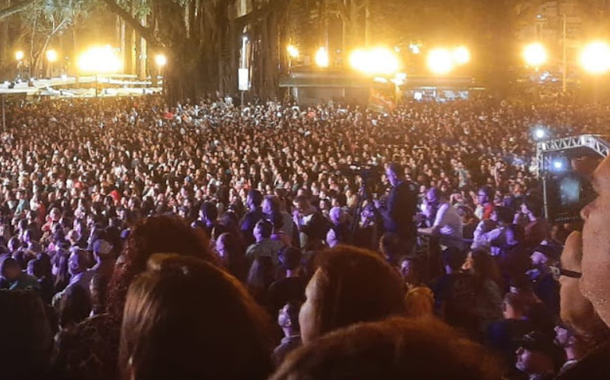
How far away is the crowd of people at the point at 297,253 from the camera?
226 centimetres

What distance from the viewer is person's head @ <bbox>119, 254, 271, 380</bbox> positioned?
224 cm

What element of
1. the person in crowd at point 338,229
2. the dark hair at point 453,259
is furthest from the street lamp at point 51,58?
the dark hair at point 453,259

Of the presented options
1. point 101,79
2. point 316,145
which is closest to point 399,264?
point 316,145

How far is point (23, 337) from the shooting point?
3.10 metres

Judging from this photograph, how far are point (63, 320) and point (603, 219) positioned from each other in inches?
149

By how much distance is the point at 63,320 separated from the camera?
5266mm

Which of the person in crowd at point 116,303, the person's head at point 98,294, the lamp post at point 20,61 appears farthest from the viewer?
the lamp post at point 20,61

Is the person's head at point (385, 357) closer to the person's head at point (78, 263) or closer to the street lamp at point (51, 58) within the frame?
the person's head at point (78, 263)

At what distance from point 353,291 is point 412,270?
3650mm

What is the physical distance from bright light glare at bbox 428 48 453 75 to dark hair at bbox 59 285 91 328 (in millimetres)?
41478

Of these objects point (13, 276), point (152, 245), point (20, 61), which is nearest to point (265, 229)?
point (13, 276)

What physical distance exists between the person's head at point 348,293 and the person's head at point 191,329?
0.62 metres

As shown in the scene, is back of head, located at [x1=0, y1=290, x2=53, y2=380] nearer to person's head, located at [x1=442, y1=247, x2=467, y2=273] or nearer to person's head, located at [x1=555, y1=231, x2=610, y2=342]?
person's head, located at [x1=555, y1=231, x2=610, y2=342]

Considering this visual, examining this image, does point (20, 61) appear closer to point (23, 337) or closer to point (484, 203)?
point (484, 203)
